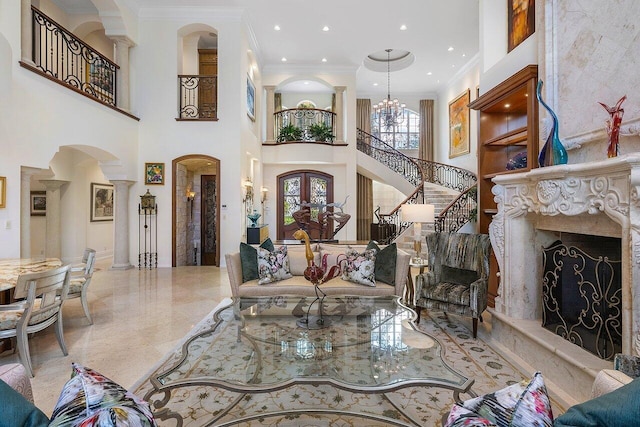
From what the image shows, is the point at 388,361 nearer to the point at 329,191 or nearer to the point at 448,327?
the point at 448,327

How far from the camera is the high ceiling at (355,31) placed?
6.88 m

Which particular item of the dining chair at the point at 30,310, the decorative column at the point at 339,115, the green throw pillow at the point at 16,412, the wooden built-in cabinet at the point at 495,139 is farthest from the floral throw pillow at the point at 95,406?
the decorative column at the point at 339,115

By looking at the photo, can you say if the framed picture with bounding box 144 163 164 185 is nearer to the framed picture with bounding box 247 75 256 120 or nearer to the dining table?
the framed picture with bounding box 247 75 256 120

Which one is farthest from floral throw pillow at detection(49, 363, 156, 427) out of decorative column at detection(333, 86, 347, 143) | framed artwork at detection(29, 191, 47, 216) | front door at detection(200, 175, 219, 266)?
decorative column at detection(333, 86, 347, 143)

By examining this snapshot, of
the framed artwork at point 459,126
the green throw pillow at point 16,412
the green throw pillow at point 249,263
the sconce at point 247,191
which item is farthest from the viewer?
the framed artwork at point 459,126

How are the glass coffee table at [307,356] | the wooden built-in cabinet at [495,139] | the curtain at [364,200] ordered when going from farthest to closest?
1. the curtain at [364,200]
2. the wooden built-in cabinet at [495,139]
3. the glass coffee table at [307,356]

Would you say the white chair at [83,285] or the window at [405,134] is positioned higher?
the window at [405,134]

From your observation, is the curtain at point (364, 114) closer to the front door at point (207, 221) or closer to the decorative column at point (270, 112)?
the decorative column at point (270, 112)

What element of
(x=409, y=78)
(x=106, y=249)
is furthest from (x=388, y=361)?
(x=409, y=78)

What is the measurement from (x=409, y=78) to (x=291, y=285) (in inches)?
373

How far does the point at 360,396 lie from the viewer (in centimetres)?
232

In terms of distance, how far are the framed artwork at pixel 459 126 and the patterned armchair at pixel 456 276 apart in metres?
7.02

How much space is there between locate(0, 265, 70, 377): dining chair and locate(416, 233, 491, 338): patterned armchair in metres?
3.52

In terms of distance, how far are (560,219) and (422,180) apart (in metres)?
6.13
